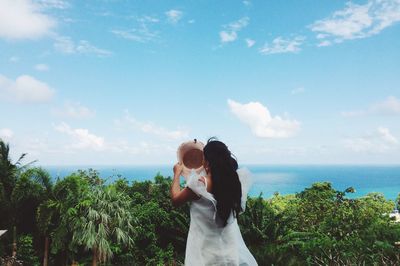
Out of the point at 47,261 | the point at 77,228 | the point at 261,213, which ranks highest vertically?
the point at 261,213

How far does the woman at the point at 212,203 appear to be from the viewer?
2.29 metres

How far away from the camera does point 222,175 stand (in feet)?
7.59

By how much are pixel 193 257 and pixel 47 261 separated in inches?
473

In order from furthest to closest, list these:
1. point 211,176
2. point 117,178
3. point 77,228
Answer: point 117,178 < point 77,228 < point 211,176

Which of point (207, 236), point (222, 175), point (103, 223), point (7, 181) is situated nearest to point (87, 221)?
point (103, 223)

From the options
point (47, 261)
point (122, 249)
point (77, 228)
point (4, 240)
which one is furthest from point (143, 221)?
point (4, 240)

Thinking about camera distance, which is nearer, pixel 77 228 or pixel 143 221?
pixel 77 228

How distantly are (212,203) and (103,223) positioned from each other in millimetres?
10949

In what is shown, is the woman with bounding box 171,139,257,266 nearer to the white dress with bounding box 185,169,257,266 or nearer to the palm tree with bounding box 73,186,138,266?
the white dress with bounding box 185,169,257,266

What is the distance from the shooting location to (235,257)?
7.90ft

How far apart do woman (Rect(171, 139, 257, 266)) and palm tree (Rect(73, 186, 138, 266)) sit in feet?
34.0

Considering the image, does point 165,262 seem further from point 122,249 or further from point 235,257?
point 235,257

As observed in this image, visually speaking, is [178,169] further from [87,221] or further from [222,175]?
[87,221]

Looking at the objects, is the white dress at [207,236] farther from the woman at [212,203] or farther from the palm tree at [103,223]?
the palm tree at [103,223]
